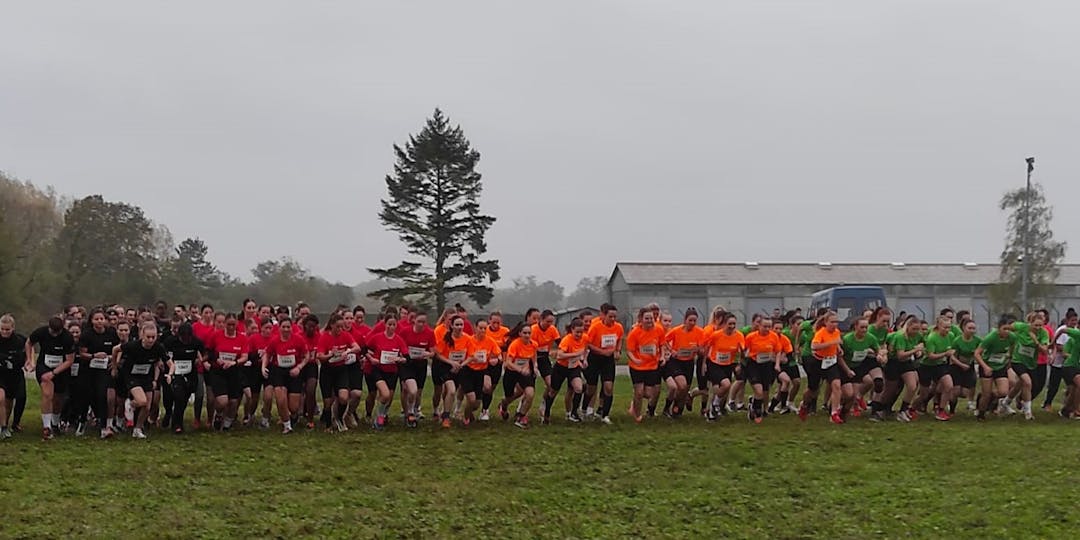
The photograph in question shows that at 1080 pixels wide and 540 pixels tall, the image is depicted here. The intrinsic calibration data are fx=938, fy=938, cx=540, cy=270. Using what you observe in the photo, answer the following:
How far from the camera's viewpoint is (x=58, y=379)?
13.1 meters

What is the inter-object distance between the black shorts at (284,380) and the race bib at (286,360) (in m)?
0.07

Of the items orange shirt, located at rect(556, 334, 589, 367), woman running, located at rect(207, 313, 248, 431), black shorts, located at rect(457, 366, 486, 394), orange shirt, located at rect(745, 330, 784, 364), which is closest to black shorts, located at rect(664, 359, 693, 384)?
orange shirt, located at rect(745, 330, 784, 364)

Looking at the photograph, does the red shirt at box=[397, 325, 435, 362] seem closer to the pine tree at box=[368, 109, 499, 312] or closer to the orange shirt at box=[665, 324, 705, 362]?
the orange shirt at box=[665, 324, 705, 362]

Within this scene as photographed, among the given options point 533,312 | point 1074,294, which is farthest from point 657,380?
point 1074,294

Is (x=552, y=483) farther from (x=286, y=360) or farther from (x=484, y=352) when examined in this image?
(x=286, y=360)

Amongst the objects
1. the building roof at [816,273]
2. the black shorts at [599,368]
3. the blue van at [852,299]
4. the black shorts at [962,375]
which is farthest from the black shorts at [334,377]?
the building roof at [816,273]

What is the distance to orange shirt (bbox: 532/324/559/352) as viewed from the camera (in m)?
15.1

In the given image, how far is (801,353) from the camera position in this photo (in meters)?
16.0

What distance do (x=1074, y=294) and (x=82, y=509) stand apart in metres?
58.2

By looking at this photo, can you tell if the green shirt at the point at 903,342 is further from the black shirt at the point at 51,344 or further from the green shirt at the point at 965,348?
the black shirt at the point at 51,344

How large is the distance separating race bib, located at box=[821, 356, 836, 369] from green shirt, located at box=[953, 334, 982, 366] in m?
2.40

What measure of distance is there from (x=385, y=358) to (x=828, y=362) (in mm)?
7021

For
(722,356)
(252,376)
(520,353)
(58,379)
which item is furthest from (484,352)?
(58,379)

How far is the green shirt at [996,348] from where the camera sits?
51.3 ft
